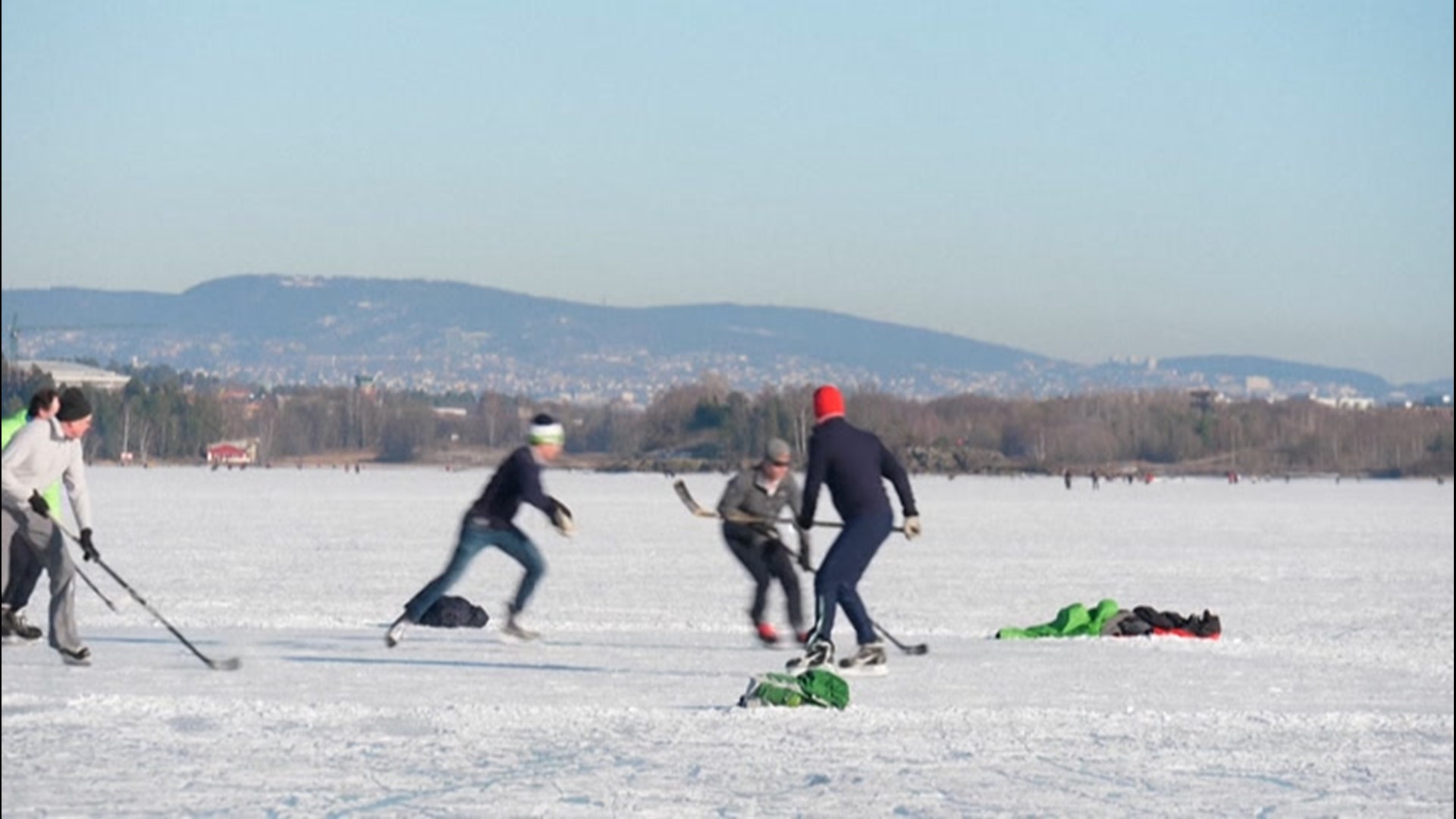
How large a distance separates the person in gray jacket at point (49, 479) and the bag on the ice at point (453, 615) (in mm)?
6754

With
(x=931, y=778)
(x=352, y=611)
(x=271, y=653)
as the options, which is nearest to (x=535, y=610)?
(x=352, y=611)

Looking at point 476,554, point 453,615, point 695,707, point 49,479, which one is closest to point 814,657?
point 695,707

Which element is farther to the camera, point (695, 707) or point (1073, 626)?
point (1073, 626)

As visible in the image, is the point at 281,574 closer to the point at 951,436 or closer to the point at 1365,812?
the point at 1365,812

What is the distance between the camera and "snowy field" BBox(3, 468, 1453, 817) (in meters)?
7.74

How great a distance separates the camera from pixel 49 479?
277 inches

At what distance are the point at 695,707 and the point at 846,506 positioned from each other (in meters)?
1.52

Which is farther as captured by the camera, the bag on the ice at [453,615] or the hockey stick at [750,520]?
the bag on the ice at [453,615]

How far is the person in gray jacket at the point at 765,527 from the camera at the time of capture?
12539 millimetres

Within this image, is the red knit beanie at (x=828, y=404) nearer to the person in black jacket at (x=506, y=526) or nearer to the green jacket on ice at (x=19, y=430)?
the person in black jacket at (x=506, y=526)

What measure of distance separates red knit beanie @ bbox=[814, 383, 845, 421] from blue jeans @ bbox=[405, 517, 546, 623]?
2.11 metres

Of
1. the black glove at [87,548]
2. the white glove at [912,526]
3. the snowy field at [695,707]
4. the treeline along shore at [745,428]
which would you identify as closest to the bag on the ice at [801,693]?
the snowy field at [695,707]

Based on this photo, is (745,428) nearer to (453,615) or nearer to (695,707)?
(453,615)

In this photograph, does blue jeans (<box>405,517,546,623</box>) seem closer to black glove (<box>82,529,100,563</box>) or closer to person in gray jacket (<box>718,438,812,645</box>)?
person in gray jacket (<box>718,438,812,645</box>)
